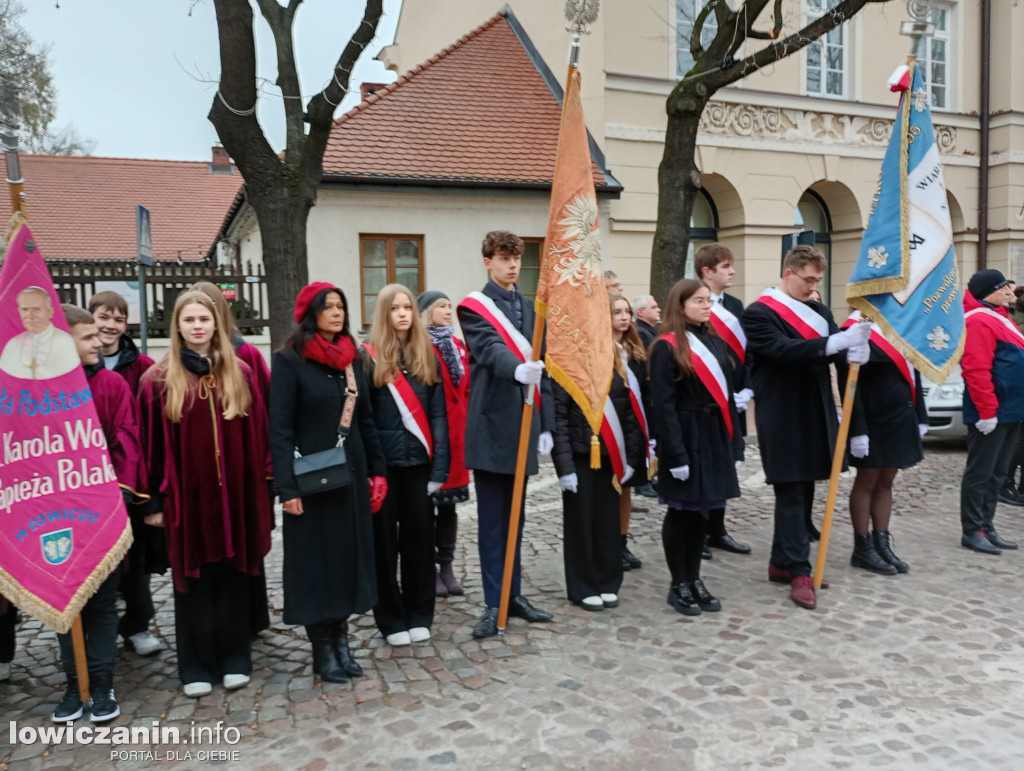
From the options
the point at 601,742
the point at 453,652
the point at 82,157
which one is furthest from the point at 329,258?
the point at 82,157

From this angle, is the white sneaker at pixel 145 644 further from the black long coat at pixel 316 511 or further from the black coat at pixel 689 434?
the black coat at pixel 689 434

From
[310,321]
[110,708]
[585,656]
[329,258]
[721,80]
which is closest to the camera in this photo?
[110,708]

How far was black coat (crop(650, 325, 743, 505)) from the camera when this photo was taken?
4.81m

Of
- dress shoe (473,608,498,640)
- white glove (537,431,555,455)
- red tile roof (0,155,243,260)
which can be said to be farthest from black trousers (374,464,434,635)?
red tile roof (0,155,243,260)

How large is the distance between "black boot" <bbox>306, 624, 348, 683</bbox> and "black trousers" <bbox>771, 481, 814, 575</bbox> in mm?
2762

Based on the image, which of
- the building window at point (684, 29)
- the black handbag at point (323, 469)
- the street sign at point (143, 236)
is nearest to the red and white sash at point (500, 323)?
the black handbag at point (323, 469)

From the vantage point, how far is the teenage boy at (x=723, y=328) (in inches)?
225

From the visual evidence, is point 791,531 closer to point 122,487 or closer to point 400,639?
point 400,639

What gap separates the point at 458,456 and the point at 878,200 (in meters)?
3.06

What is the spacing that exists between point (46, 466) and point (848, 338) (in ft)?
13.8

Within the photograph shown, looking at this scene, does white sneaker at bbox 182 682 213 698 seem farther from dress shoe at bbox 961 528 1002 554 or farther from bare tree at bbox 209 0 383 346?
dress shoe at bbox 961 528 1002 554

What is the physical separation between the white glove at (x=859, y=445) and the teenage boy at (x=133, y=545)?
4217 millimetres

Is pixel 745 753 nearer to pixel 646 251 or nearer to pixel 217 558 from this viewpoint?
pixel 217 558

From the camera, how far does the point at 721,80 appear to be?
10062 mm
